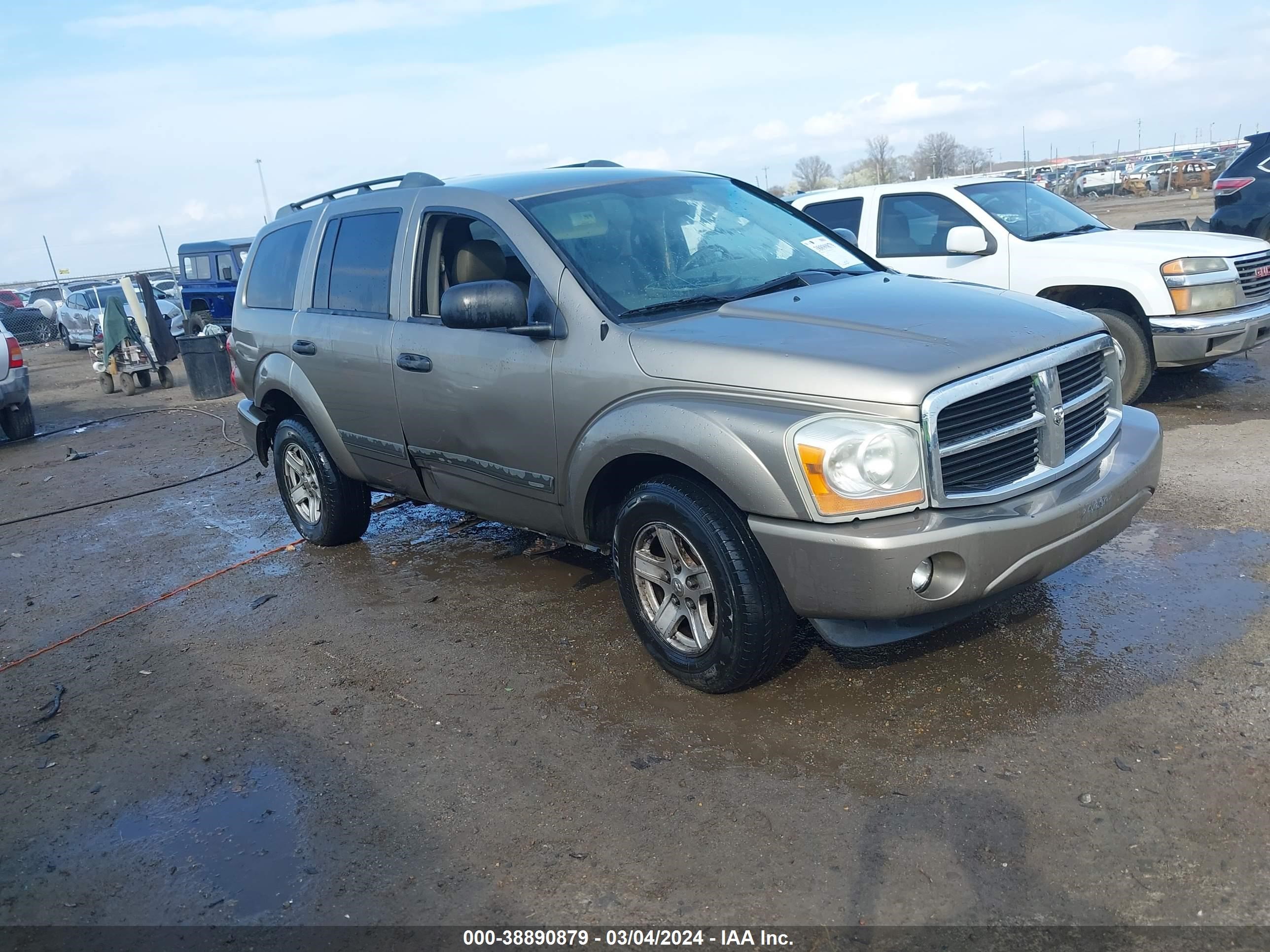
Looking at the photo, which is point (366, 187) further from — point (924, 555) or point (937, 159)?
point (937, 159)

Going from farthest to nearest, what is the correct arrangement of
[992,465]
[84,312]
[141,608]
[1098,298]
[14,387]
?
[84,312] < [14,387] < [1098,298] < [141,608] < [992,465]

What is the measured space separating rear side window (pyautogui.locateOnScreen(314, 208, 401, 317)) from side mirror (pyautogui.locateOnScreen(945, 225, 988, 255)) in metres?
4.11

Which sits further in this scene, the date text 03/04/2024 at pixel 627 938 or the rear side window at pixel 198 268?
the rear side window at pixel 198 268

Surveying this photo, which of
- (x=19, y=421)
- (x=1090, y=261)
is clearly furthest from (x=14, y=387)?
(x=1090, y=261)

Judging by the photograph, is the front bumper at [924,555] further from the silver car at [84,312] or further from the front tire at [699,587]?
the silver car at [84,312]

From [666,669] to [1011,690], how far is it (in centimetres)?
123

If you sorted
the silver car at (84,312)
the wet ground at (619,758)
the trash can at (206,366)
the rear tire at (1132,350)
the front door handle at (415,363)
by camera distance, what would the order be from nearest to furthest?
the wet ground at (619,758) < the front door handle at (415,363) < the rear tire at (1132,350) < the trash can at (206,366) < the silver car at (84,312)

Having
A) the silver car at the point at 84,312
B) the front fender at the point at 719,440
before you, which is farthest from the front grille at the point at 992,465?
the silver car at the point at 84,312

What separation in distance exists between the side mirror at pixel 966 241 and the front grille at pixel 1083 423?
143 inches

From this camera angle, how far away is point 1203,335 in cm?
693

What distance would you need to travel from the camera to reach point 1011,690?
362 centimetres

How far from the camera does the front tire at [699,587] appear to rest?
342 cm

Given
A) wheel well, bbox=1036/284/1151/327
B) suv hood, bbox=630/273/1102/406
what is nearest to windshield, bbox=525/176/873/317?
suv hood, bbox=630/273/1102/406

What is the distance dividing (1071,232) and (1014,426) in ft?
17.3
